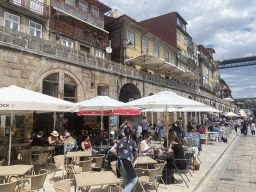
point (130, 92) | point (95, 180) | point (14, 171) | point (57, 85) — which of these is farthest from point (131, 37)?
point (95, 180)

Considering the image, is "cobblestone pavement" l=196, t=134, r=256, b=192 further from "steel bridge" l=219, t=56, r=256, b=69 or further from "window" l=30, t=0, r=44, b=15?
"steel bridge" l=219, t=56, r=256, b=69

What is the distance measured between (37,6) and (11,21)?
2154 mm

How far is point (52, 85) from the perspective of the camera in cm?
1160

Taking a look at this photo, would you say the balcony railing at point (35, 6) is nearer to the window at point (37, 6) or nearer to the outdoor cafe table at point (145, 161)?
the window at point (37, 6)

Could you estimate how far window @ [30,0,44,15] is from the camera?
13.2 meters

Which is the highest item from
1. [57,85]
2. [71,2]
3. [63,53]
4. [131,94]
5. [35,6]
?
[71,2]

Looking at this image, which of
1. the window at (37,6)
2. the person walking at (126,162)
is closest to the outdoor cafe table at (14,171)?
the person walking at (126,162)

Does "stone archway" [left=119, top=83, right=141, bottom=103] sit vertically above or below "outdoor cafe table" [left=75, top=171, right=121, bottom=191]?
above

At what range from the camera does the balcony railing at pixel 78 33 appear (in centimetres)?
1460

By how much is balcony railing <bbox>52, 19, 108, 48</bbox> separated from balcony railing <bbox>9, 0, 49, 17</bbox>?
839mm

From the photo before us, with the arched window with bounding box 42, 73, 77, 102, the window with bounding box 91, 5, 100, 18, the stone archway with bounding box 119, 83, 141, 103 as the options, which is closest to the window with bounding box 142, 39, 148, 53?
the stone archway with bounding box 119, 83, 141, 103

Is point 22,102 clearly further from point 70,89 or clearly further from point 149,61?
point 149,61

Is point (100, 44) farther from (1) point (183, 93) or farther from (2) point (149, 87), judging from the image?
(1) point (183, 93)

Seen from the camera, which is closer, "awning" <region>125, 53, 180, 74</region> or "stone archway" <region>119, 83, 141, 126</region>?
"awning" <region>125, 53, 180, 74</region>
